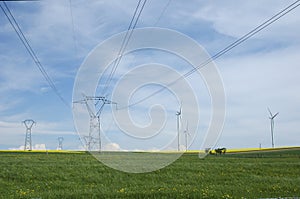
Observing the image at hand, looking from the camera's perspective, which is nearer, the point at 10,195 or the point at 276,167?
the point at 10,195

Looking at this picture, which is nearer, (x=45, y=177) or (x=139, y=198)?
(x=139, y=198)

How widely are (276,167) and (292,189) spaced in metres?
12.8

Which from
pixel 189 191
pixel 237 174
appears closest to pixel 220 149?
pixel 237 174

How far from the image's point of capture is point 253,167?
31.6m

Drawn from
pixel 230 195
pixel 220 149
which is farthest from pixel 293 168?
pixel 220 149

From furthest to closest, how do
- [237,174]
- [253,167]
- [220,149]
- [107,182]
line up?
[220,149]
[253,167]
[237,174]
[107,182]

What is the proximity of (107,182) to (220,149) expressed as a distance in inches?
1814

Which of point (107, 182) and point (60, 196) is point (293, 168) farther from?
point (60, 196)

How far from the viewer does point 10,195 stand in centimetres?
1788

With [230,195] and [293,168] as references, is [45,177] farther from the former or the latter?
[293,168]

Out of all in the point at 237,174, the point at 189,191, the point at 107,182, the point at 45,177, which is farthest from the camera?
the point at 237,174

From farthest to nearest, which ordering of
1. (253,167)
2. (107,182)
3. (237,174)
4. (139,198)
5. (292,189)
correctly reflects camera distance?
1. (253,167)
2. (237,174)
3. (107,182)
4. (292,189)
5. (139,198)

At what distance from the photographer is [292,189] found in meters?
20.2

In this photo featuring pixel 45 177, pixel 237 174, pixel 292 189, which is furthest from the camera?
pixel 237 174
